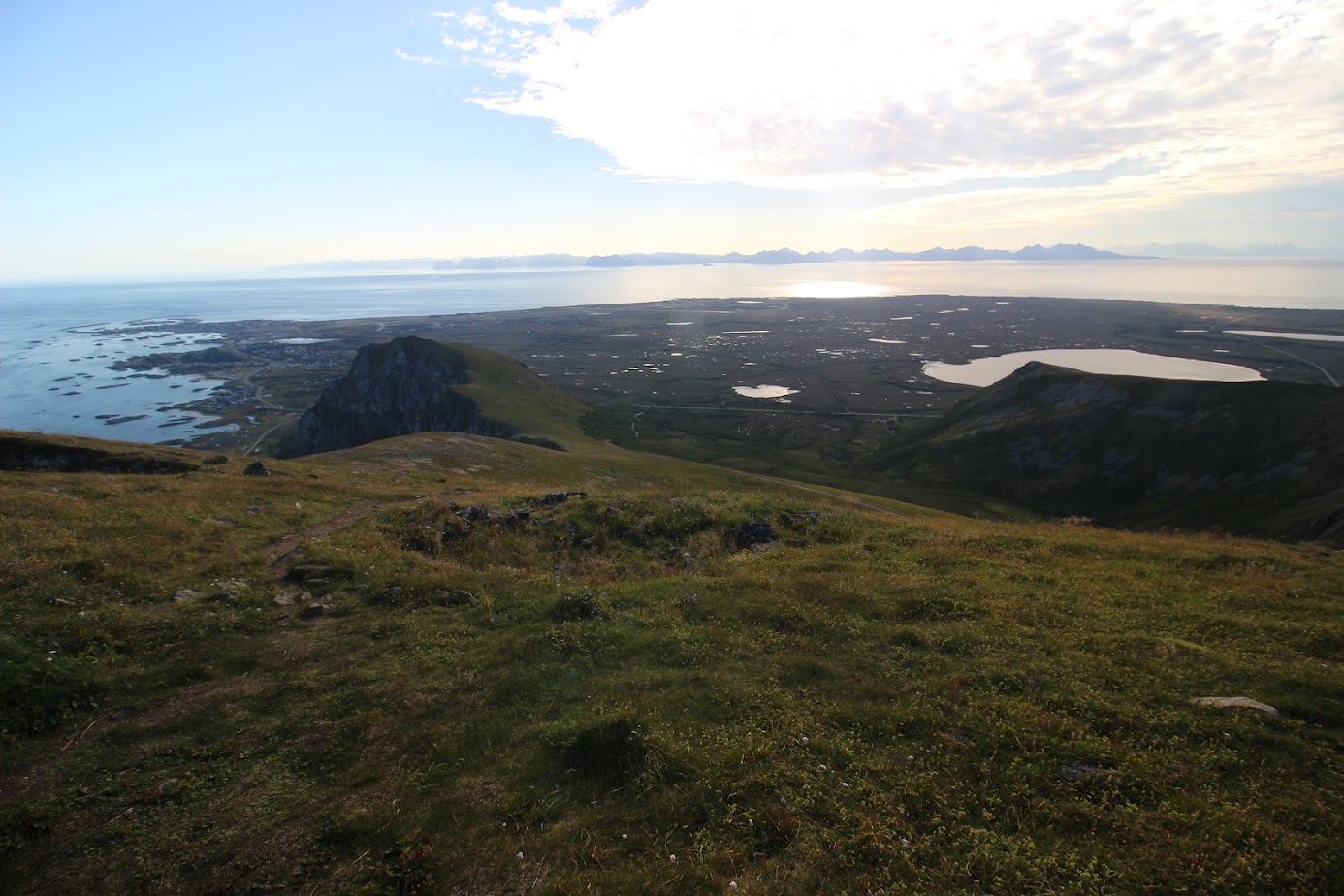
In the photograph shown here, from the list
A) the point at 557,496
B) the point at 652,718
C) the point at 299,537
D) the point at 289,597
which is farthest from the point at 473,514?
the point at 652,718

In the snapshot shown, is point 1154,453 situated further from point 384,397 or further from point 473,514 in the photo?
point 384,397

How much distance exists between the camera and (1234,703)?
1284 centimetres

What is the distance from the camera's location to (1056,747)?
38.8ft

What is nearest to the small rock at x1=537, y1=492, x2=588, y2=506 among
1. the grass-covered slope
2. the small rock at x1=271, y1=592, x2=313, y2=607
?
the grass-covered slope

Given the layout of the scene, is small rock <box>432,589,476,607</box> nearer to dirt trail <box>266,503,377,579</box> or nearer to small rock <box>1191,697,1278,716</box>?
dirt trail <box>266,503,377,579</box>

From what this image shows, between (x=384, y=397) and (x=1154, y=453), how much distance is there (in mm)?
153041

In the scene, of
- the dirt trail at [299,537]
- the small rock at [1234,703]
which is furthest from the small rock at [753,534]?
the dirt trail at [299,537]

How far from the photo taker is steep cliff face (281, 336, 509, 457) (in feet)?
461

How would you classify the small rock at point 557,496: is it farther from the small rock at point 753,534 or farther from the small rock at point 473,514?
the small rock at point 753,534

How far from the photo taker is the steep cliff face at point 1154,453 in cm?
7219

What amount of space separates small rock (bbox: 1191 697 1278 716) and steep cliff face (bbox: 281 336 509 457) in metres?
137

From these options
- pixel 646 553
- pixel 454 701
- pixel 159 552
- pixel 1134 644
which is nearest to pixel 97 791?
pixel 454 701

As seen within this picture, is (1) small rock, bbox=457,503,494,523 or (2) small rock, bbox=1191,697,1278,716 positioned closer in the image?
(2) small rock, bbox=1191,697,1278,716

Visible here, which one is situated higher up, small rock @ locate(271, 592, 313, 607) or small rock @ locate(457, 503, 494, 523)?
small rock @ locate(457, 503, 494, 523)
